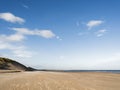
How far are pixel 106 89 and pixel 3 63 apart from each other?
188ft

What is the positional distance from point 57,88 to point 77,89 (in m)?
1.35

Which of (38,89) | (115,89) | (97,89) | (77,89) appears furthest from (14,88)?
(115,89)

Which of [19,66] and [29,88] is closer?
[29,88]

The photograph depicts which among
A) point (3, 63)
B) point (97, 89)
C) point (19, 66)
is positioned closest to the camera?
point (97, 89)

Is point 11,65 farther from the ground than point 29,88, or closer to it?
farther from the ground

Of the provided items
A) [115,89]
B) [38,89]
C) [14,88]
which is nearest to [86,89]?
[115,89]

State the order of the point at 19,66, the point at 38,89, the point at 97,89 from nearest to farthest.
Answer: the point at 38,89, the point at 97,89, the point at 19,66

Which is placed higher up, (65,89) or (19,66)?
(19,66)

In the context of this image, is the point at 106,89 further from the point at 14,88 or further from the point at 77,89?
the point at 14,88

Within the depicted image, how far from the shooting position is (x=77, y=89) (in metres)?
11.5

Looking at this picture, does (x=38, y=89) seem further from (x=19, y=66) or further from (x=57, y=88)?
(x=19, y=66)

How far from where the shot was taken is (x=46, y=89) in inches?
438

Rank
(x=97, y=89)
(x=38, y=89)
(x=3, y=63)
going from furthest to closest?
1. (x=3, y=63)
2. (x=97, y=89)
3. (x=38, y=89)

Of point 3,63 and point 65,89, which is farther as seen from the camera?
point 3,63
